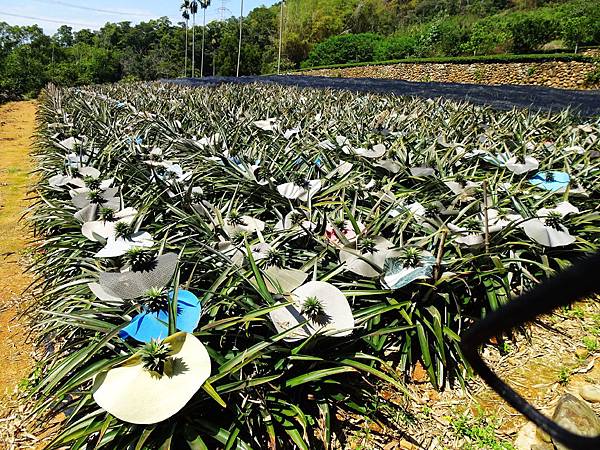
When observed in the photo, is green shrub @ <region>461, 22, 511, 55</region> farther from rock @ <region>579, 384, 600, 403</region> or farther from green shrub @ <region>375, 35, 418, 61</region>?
rock @ <region>579, 384, 600, 403</region>

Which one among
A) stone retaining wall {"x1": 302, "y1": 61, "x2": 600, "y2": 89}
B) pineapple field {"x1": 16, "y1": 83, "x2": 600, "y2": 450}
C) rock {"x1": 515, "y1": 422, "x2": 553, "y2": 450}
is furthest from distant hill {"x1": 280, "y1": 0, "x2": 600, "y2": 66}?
rock {"x1": 515, "y1": 422, "x2": 553, "y2": 450}

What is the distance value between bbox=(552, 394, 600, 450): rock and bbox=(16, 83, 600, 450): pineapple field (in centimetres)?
29

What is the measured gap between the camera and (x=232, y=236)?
1676mm

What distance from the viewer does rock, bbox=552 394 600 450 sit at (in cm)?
114

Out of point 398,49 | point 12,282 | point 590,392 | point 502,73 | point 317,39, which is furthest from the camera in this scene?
point 317,39

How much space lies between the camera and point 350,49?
31.3m

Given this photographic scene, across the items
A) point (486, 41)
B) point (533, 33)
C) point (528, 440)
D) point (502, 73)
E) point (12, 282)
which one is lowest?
point (12, 282)

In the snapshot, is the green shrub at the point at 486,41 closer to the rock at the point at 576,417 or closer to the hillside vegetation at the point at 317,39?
Result: the hillside vegetation at the point at 317,39

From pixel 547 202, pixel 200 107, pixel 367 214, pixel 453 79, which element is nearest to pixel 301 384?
pixel 367 214

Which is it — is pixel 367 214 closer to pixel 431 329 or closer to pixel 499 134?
pixel 431 329

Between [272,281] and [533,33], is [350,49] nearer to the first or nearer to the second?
[533,33]

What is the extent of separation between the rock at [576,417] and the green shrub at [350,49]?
3213 centimetres

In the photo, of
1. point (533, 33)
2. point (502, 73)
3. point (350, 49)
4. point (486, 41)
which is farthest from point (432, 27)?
point (502, 73)

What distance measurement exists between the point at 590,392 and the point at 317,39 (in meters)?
47.6
